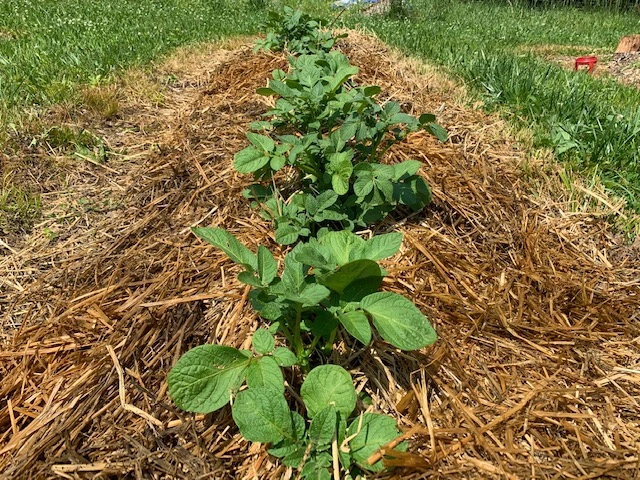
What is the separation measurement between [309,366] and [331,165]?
795 mm

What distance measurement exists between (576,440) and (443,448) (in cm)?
36

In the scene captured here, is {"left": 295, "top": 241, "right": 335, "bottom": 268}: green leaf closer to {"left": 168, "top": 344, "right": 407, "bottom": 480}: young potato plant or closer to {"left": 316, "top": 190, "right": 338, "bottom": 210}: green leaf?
{"left": 168, "top": 344, "right": 407, "bottom": 480}: young potato plant

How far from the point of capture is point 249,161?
6.17 feet

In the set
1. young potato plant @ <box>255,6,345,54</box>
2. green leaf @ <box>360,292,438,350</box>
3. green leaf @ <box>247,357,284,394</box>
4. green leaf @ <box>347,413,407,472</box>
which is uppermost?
young potato plant @ <box>255,6,345,54</box>

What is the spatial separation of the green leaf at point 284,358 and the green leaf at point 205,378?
0.08 meters

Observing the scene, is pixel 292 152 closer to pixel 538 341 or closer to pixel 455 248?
pixel 455 248

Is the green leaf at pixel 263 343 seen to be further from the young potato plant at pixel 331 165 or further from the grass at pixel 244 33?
the grass at pixel 244 33

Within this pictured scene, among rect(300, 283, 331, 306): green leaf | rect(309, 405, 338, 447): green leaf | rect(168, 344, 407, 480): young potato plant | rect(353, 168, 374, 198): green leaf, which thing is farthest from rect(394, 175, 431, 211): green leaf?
rect(309, 405, 338, 447): green leaf

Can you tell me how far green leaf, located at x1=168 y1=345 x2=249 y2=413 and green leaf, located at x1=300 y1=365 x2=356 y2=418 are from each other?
0.17m

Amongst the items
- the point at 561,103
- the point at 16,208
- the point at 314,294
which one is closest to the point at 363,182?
the point at 314,294

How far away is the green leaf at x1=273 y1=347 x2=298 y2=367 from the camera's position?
120cm

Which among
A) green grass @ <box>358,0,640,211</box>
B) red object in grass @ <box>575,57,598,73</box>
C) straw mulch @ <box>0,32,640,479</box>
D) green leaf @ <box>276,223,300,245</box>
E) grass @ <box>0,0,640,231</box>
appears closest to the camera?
straw mulch @ <box>0,32,640,479</box>

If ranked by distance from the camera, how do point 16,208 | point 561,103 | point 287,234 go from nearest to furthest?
point 287,234 < point 16,208 < point 561,103

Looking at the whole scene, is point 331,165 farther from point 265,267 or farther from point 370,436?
point 370,436
